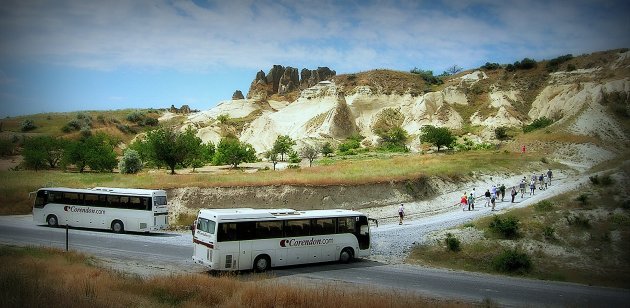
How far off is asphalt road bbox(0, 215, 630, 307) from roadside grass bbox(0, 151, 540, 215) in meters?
11.8

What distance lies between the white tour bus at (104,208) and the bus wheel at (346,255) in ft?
47.8

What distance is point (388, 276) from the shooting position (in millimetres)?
23953

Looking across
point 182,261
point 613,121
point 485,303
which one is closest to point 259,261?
point 182,261

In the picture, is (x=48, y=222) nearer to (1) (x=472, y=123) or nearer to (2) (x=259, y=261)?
(2) (x=259, y=261)

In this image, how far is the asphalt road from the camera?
2088cm

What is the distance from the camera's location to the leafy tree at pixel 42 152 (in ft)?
220

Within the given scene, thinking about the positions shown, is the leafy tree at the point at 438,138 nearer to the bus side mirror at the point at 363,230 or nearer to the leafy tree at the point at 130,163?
the leafy tree at the point at 130,163

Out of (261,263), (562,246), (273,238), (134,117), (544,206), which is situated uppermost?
(134,117)

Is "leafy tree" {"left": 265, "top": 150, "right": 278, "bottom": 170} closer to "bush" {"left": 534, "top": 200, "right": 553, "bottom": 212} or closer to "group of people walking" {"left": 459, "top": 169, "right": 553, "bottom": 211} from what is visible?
"group of people walking" {"left": 459, "top": 169, "right": 553, "bottom": 211}

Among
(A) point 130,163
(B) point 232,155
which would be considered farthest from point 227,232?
(B) point 232,155

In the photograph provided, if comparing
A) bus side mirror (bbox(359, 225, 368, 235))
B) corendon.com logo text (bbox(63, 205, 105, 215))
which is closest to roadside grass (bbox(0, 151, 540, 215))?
corendon.com logo text (bbox(63, 205, 105, 215))

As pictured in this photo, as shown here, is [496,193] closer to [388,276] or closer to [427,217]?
[427,217]

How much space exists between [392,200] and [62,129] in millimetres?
93017

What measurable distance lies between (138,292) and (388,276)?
39.3 feet
